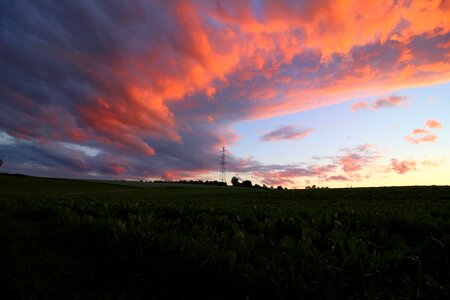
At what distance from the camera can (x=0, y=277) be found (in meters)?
4.75

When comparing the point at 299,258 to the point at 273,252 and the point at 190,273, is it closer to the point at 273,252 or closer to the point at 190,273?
the point at 273,252

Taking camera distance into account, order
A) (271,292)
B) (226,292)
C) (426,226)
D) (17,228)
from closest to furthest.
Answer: (271,292), (226,292), (426,226), (17,228)

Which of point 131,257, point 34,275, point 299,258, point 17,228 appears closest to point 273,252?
point 299,258

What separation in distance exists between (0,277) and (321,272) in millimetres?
4657

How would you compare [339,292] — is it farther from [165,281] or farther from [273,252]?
[165,281]

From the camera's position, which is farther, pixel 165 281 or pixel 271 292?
pixel 165 281

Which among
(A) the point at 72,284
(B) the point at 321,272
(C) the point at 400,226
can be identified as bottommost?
(A) the point at 72,284

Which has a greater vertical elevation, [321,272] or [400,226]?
[400,226]

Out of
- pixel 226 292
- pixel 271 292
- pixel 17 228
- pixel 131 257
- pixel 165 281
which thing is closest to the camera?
pixel 271 292

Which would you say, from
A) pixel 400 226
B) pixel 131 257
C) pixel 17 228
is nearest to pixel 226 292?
pixel 131 257

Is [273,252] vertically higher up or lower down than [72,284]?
higher up

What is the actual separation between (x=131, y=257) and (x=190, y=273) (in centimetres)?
149

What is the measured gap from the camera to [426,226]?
7.07 meters

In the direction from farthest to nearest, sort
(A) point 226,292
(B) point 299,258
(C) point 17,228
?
(C) point 17,228, (B) point 299,258, (A) point 226,292
